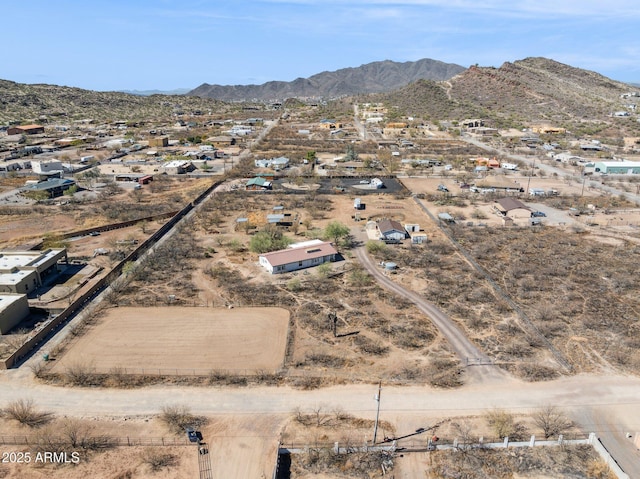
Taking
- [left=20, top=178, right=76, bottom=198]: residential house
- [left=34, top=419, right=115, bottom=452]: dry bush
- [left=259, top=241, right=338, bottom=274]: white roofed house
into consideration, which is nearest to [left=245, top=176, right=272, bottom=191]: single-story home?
[left=20, top=178, right=76, bottom=198]: residential house

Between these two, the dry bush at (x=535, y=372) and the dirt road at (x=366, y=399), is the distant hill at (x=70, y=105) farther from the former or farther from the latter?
the dry bush at (x=535, y=372)

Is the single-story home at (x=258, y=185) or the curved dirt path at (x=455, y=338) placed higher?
the single-story home at (x=258, y=185)

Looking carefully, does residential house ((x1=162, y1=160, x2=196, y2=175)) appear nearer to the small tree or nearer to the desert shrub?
the desert shrub

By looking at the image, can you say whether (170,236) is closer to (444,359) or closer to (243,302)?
(243,302)

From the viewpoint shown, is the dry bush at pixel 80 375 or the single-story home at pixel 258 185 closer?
the dry bush at pixel 80 375

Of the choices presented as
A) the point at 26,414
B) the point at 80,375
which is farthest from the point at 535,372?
the point at 26,414

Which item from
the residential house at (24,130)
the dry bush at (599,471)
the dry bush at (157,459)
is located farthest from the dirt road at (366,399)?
the residential house at (24,130)

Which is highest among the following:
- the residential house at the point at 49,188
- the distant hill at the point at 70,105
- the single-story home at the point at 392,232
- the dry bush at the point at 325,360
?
the distant hill at the point at 70,105
